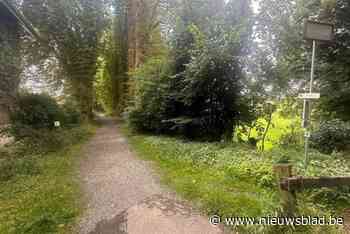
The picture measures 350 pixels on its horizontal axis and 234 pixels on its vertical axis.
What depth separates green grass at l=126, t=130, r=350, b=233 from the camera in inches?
127

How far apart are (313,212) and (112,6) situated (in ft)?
68.4

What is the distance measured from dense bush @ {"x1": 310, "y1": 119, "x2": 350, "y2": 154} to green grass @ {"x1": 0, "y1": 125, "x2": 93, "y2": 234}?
6151 millimetres

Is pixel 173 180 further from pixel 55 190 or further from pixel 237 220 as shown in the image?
pixel 55 190

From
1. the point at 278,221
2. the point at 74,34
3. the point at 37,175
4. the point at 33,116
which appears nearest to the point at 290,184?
the point at 278,221

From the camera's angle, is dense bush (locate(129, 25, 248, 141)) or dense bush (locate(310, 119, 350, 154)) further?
dense bush (locate(129, 25, 248, 141))

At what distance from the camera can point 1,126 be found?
7.82 meters

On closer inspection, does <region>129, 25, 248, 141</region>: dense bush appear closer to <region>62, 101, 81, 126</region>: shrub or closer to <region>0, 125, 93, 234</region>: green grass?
<region>0, 125, 93, 234</region>: green grass

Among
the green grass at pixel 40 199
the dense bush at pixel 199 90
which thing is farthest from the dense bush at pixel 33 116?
the dense bush at pixel 199 90

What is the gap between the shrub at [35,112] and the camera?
8125mm

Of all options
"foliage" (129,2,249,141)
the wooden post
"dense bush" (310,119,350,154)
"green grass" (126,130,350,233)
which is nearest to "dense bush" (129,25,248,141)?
"foliage" (129,2,249,141)

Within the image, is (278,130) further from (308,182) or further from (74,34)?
(74,34)

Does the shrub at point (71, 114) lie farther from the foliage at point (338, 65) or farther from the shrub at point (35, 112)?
the foliage at point (338, 65)

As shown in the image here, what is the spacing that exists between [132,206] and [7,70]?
6.29 m

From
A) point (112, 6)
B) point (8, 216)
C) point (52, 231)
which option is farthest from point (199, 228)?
point (112, 6)
